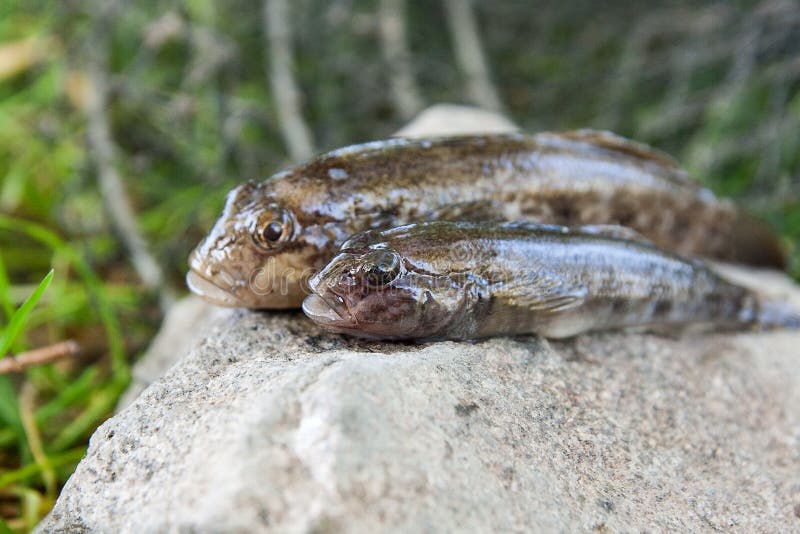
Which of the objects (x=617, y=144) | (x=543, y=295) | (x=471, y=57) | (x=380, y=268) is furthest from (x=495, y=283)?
(x=471, y=57)

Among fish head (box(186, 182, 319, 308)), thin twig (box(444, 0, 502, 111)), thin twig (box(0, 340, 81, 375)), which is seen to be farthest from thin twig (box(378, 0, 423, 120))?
thin twig (box(0, 340, 81, 375))

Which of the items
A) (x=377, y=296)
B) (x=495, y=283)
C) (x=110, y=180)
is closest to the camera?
(x=377, y=296)

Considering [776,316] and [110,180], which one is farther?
[110,180]

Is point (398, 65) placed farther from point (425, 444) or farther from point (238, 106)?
point (425, 444)

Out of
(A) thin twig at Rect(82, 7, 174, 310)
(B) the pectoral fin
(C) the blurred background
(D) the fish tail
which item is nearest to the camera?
(B) the pectoral fin

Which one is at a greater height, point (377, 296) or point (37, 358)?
point (377, 296)

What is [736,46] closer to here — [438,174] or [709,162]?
[709,162]

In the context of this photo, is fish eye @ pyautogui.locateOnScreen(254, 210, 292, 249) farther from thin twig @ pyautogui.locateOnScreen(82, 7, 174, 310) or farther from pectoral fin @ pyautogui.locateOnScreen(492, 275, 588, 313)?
thin twig @ pyautogui.locateOnScreen(82, 7, 174, 310)
